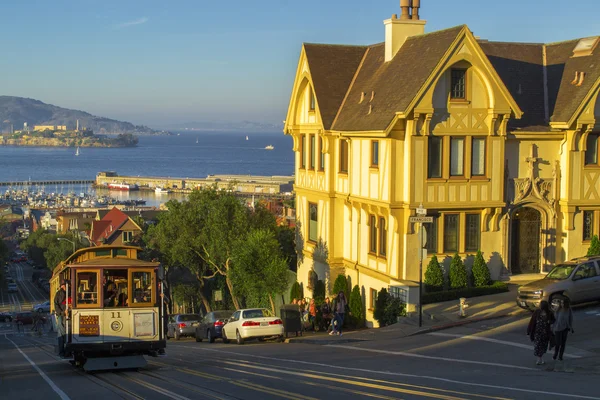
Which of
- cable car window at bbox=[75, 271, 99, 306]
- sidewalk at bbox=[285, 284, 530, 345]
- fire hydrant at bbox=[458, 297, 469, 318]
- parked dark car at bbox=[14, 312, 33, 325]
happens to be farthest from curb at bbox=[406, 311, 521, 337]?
parked dark car at bbox=[14, 312, 33, 325]

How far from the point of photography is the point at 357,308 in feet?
110

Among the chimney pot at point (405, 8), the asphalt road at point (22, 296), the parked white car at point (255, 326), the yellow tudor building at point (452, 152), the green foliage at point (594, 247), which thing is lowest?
the asphalt road at point (22, 296)

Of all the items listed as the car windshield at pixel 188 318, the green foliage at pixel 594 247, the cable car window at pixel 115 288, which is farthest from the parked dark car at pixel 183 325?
the cable car window at pixel 115 288

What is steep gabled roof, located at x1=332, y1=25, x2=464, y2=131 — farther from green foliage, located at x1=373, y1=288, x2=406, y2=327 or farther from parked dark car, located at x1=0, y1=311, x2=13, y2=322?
parked dark car, located at x1=0, y1=311, x2=13, y2=322

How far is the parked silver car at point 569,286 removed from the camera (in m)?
25.5

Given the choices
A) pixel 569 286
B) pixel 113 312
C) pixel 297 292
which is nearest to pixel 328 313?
pixel 297 292

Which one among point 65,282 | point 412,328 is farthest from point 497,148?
point 65,282

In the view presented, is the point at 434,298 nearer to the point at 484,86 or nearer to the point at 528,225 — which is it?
the point at 528,225

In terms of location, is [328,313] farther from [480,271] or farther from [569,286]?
[569,286]

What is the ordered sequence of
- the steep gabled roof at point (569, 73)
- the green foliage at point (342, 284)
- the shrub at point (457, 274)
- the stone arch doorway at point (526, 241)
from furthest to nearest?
the green foliage at point (342, 284)
the stone arch doorway at point (526, 241)
the steep gabled roof at point (569, 73)
the shrub at point (457, 274)

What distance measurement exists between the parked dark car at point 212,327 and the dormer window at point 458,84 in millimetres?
12356

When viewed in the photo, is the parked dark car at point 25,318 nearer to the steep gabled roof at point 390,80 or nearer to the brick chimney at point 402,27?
the steep gabled roof at point 390,80

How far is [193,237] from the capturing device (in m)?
44.8

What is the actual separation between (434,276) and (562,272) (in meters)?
5.56
